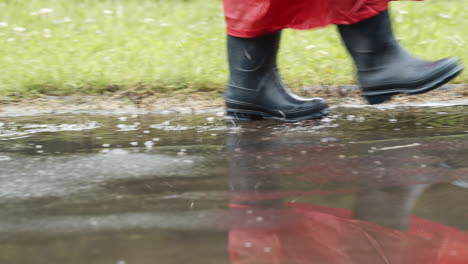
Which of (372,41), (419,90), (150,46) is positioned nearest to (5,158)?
A: (372,41)

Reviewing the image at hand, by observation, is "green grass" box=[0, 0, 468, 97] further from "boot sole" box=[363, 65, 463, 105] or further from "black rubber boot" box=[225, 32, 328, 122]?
"boot sole" box=[363, 65, 463, 105]

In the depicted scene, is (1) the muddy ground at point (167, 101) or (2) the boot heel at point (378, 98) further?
(1) the muddy ground at point (167, 101)

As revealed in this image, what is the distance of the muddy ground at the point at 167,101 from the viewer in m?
3.27

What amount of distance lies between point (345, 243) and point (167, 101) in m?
2.05

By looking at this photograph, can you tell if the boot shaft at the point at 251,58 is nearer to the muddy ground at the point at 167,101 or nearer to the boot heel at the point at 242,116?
the boot heel at the point at 242,116

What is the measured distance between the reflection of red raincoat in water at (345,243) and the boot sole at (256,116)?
4.23 feet

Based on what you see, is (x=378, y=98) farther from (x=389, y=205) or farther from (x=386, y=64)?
(x=389, y=205)

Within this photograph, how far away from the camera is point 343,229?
61.8 inches

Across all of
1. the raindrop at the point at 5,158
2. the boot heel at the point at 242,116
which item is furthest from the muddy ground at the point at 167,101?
the raindrop at the point at 5,158

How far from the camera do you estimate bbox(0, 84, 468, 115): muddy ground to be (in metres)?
3.27

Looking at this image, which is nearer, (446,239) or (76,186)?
(446,239)

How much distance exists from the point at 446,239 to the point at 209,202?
61 cm

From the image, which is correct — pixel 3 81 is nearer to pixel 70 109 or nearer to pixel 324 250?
pixel 70 109

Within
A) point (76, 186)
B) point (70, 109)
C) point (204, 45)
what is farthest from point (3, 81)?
point (76, 186)
